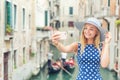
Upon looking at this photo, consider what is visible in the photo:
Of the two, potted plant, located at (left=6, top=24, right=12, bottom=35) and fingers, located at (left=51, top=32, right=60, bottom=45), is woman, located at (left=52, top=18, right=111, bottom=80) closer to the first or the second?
fingers, located at (left=51, top=32, right=60, bottom=45)

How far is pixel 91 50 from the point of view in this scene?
6.46ft

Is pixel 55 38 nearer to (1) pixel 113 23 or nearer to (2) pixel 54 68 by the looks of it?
(2) pixel 54 68

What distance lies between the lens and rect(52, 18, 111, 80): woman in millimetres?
1943

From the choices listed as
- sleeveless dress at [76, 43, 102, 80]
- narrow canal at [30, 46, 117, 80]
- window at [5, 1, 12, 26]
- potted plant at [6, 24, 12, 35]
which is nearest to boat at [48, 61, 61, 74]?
narrow canal at [30, 46, 117, 80]

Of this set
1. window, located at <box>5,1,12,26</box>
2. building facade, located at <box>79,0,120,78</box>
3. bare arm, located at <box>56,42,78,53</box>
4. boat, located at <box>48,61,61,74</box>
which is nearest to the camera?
bare arm, located at <box>56,42,78,53</box>

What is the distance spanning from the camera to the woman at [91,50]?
1.94 metres

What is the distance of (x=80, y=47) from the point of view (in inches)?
79.5

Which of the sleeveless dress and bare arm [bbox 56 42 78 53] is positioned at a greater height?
bare arm [bbox 56 42 78 53]

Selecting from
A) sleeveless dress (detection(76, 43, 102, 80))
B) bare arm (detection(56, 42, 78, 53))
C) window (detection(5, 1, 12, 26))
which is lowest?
sleeveless dress (detection(76, 43, 102, 80))

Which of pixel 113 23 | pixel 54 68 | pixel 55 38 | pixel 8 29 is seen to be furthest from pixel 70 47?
pixel 113 23

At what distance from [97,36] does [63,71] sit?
47.3ft

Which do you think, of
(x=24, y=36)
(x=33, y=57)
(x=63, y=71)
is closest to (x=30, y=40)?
(x=33, y=57)

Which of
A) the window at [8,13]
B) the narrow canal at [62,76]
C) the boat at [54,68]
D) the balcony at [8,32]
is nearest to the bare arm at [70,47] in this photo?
the balcony at [8,32]

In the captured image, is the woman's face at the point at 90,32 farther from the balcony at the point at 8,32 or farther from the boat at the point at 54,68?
the boat at the point at 54,68
